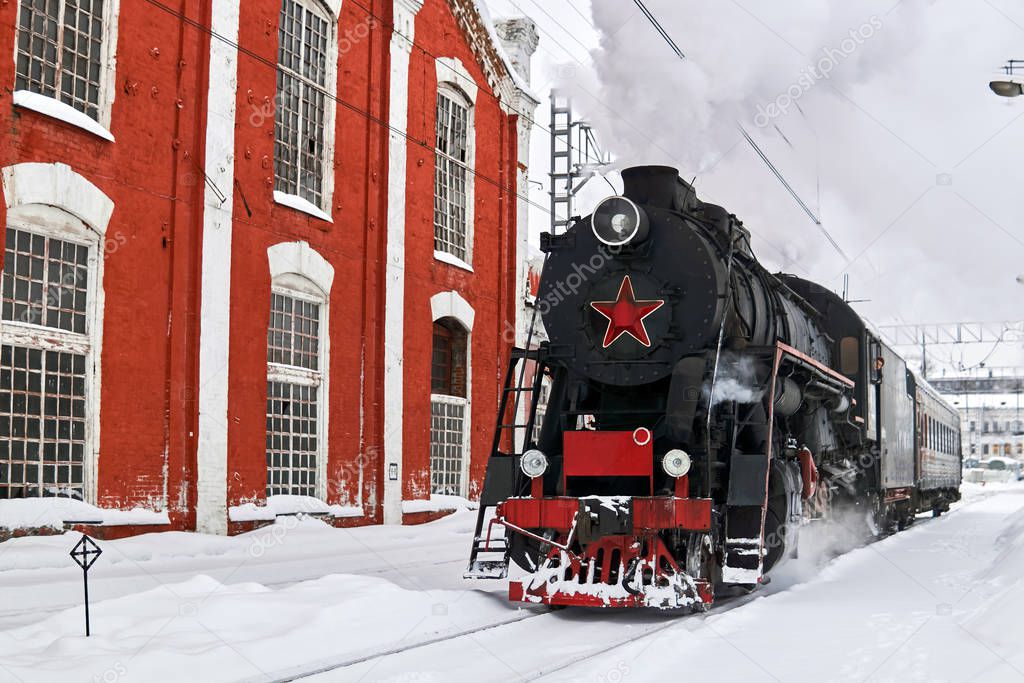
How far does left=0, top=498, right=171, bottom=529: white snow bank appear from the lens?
1070 cm

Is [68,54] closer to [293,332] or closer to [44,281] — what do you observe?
[44,281]

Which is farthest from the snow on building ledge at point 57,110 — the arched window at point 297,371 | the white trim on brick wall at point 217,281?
the arched window at point 297,371

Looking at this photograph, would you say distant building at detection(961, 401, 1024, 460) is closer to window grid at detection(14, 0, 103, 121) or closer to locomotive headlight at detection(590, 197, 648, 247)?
locomotive headlight at detection(590, 197, 648, 247)

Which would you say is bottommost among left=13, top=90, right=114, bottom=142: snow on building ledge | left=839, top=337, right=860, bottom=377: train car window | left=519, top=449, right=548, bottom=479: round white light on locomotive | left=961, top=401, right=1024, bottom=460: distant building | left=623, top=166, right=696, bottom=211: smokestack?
left=961, top=401, right=1024, bottom=460: distant building

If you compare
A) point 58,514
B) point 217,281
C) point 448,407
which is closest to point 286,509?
point 217,281

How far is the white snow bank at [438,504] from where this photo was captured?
58.0 ft

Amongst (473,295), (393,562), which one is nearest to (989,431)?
(473,295)

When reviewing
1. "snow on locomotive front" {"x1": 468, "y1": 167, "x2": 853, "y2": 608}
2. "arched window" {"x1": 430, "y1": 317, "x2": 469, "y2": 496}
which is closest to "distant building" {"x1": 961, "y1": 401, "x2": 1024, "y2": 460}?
"arched window" {"x1": 430, "y1": 317, "x2": 469, "y2": 496}

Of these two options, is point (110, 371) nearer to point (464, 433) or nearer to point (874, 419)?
point (464, 433)

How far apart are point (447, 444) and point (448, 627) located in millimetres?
11680

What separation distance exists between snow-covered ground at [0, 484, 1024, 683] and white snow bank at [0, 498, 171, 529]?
0.29m

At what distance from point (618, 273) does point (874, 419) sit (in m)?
6.81

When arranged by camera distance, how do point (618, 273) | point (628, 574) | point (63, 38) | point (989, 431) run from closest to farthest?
point (628, 574) < point (618, 273) < point (63, 38) < point (989, 431)

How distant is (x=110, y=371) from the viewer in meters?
11.9
